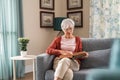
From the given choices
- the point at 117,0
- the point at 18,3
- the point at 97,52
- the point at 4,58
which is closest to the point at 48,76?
the point at 97,52

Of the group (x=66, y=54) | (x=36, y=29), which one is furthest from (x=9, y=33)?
(x=66, y=54)

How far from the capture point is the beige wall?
12.4 feet

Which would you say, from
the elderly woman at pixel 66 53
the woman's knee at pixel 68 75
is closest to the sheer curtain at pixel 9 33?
the elderly woman at pixel 66 53

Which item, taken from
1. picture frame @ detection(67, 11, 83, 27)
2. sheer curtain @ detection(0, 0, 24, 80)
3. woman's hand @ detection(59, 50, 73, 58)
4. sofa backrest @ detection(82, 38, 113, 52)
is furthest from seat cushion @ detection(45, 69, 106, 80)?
picture frame @ detection(67, 11, 83, 27)

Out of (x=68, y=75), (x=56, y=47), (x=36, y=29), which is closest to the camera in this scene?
(x=68, y=75)

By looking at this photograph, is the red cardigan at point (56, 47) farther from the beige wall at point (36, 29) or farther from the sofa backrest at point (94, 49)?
the beige wall at point (36, 29)

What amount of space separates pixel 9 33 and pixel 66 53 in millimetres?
1503

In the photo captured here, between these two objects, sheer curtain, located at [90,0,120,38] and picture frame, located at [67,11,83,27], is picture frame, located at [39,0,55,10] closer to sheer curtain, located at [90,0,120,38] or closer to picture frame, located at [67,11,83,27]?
picture frame, located at [67,11,83,27]

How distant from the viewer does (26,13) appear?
12.3 feet

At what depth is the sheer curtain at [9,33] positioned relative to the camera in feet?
10.4

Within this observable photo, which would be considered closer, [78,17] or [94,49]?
[94,49]

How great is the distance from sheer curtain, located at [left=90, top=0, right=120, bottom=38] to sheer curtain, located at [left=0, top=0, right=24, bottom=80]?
57.9 inches

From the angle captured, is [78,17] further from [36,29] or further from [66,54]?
[66,54]

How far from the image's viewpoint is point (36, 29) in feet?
13.0
